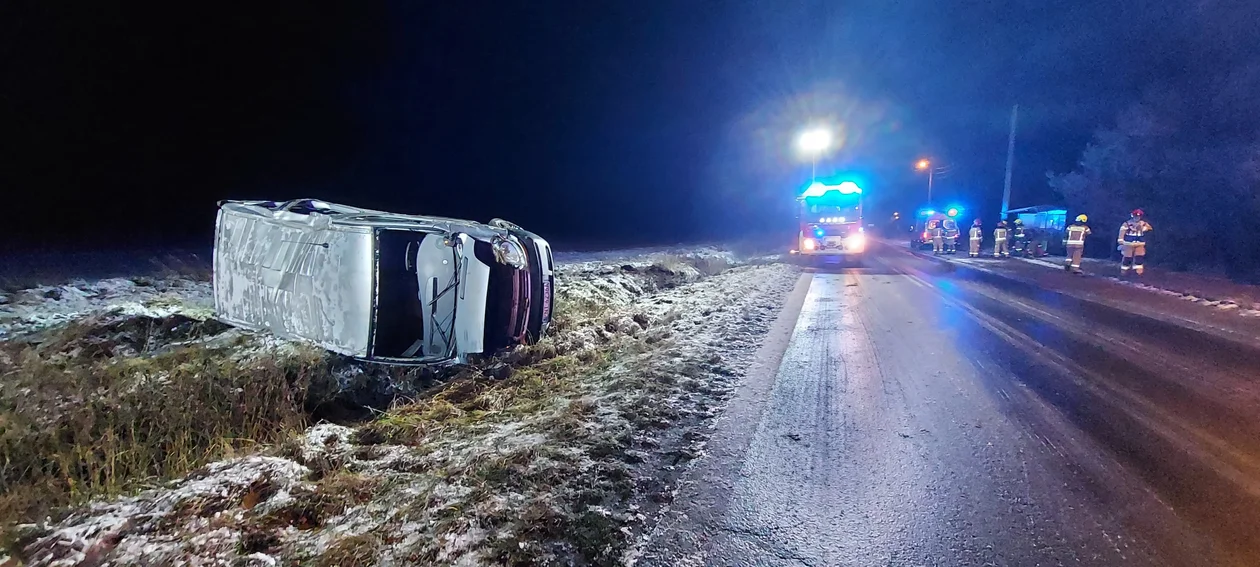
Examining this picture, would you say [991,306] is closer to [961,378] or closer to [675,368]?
[961,378]

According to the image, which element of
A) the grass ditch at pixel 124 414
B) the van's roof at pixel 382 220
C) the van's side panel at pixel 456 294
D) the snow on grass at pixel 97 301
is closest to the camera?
the grass ditch at pixel 124 414

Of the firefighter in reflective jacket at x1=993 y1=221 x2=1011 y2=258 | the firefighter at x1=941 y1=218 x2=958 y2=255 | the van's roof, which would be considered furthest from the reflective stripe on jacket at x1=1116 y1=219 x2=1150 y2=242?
the van's roof

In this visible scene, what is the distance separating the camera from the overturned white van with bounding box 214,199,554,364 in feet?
17.2

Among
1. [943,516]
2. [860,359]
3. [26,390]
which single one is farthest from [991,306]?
[26,390]

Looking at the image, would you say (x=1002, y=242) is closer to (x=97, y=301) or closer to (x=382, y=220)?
(x=382, y=220)

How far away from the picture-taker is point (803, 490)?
3.54 m

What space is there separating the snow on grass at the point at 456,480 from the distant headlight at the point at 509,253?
0.99 meters

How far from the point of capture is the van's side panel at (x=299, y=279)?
5180mm

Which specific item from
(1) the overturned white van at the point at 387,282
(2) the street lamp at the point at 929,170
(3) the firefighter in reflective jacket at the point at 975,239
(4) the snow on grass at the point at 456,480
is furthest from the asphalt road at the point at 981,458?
(2) the street lamp at the point at 929,170

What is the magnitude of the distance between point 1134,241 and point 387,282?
56.5 feet

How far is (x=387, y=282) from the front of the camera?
5.95 metres

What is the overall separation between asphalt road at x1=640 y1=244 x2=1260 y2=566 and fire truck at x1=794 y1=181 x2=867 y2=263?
1411 cm

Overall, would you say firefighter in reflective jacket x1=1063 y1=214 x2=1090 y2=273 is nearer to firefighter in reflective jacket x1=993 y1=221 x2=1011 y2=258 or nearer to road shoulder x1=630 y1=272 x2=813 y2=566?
firefighter in reflective jacket x1=993 y1=221 x2=1011 y2=258

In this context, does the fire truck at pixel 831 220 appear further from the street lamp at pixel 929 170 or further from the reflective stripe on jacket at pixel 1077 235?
the street lamp at pixel 929 170
